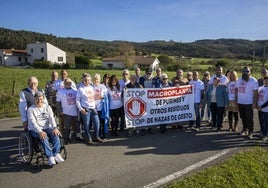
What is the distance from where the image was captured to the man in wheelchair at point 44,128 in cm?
718

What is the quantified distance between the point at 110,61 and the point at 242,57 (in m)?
34.7

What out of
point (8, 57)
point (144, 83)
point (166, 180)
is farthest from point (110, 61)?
point (166, 180)

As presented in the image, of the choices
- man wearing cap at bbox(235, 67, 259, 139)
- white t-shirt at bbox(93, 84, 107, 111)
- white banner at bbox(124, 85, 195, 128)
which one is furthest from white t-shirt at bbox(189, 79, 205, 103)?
white t-shirt at bbox(93, 84, 107, 111)

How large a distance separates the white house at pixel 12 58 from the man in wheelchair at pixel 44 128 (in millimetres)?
86408

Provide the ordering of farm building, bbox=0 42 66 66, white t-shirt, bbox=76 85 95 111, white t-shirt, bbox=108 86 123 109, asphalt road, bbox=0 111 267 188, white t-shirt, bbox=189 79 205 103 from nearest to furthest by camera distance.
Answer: asphalt road, bbox=0 111 267 188, white t-shirt, bbox=76 85 95 111, white t-shirt, bbox=108 86 123 109, white t-shirt, bbox=189 79 205 103, farm building, bbox=0 42 66 66

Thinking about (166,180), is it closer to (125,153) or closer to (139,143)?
(125,153)

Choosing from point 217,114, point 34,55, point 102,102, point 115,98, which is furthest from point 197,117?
point 34,55

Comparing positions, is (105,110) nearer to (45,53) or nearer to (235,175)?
(235,175)

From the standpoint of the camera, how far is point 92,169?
7059 millimetres

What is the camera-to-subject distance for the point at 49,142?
7520 millimetres

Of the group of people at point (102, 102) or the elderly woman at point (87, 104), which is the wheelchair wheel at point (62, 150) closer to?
the group of people at point (102, 102)

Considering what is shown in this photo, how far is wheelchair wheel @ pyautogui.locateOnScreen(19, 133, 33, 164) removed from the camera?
7285 millimetres

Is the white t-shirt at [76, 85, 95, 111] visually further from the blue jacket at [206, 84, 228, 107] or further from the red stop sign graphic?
the blue jacket at [206, 84, 228, 107]

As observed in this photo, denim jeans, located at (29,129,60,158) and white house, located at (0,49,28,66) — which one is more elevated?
white house, located at (0,49,28,66)
